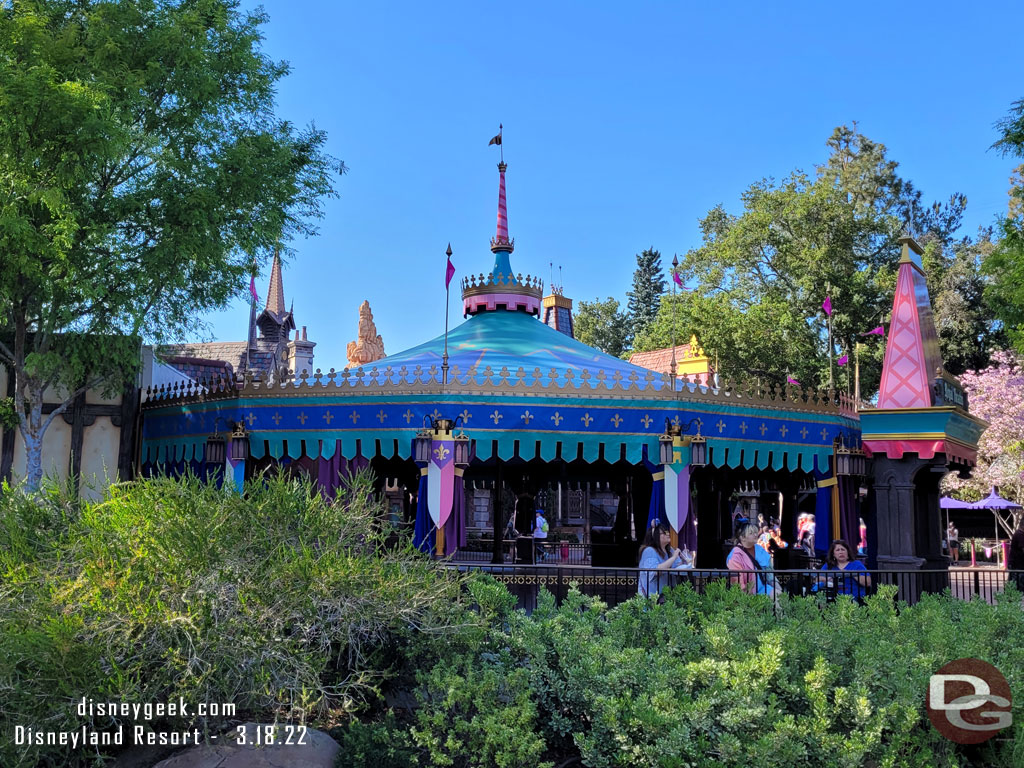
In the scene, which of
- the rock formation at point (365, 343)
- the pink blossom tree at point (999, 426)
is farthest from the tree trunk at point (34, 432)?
the pink blossom tree at point (999, 426)

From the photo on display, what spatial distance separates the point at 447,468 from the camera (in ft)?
44.3

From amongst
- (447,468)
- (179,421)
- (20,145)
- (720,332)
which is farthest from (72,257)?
(720,332)

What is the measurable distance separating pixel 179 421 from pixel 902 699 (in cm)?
1360

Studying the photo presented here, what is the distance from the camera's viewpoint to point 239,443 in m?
14.7

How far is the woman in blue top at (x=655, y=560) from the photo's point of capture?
10.2 metres

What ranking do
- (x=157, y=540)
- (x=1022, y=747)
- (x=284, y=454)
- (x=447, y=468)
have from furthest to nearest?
(x=284, y=454) → (x=447, y=468) → (x=157, y=540) → (x=1022, y=747)

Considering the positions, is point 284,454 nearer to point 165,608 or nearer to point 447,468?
point 447,468

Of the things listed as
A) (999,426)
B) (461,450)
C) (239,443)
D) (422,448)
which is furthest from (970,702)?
(999,426)

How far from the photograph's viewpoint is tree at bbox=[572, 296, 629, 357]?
5528 centimetres

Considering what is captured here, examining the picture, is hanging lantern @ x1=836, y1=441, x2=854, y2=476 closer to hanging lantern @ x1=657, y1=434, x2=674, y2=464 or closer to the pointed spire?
hanging lantern @ x1=657, y1=434, x2=674, y2=464

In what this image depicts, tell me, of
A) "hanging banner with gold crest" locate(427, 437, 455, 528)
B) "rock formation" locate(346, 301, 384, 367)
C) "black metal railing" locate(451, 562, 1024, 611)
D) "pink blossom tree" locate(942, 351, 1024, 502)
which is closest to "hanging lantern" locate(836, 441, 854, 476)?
"black metal railing" locate(451, 562, 1024, 611)

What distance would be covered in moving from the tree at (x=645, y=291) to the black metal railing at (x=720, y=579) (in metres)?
44.0

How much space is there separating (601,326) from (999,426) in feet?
95.3

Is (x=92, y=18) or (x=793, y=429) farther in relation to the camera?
(x=793, y=429)
